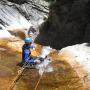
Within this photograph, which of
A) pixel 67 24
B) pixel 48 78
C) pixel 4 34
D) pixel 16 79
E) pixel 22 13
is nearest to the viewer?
pixel 48 78

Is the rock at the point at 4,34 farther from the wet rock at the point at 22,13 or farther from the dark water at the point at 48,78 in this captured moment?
the dark water at the point at 48,78

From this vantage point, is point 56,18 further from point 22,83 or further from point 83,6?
point 22,83

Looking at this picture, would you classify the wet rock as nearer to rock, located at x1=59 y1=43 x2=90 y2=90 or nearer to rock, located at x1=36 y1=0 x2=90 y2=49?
rock, located at x1=36 y1=0 x2=90 y2=49

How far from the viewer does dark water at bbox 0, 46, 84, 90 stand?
45.4 ft

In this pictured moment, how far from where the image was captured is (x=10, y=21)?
112ft

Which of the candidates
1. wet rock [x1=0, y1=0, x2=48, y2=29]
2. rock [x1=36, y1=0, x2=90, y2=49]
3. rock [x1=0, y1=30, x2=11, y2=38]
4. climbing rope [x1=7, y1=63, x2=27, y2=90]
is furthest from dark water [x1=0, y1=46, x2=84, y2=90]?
wet rock [x1=0, y1=0, x2=48, y2=29]

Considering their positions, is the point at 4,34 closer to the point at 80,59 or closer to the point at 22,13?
the point at 22,13

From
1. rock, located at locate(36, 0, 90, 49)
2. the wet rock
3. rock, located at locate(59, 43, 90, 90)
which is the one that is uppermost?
rock, located at locate(59, 43, 90, 90)

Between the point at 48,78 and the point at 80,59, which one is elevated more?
the point at 48,78

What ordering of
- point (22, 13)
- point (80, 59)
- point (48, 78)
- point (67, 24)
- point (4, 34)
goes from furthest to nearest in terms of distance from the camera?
point (22, 13), point (4, 34), point (67, 24), point (80, 59), point (48, 78)

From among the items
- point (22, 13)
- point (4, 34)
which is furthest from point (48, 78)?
point (22, 13)

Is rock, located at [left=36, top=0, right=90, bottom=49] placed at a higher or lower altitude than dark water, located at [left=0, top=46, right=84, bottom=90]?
lower

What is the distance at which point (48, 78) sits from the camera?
1471 centimetres

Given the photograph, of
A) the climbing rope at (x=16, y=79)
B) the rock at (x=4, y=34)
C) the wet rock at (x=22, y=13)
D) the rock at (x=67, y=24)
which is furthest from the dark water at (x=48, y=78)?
the wet rock at (x=22, y=13)
